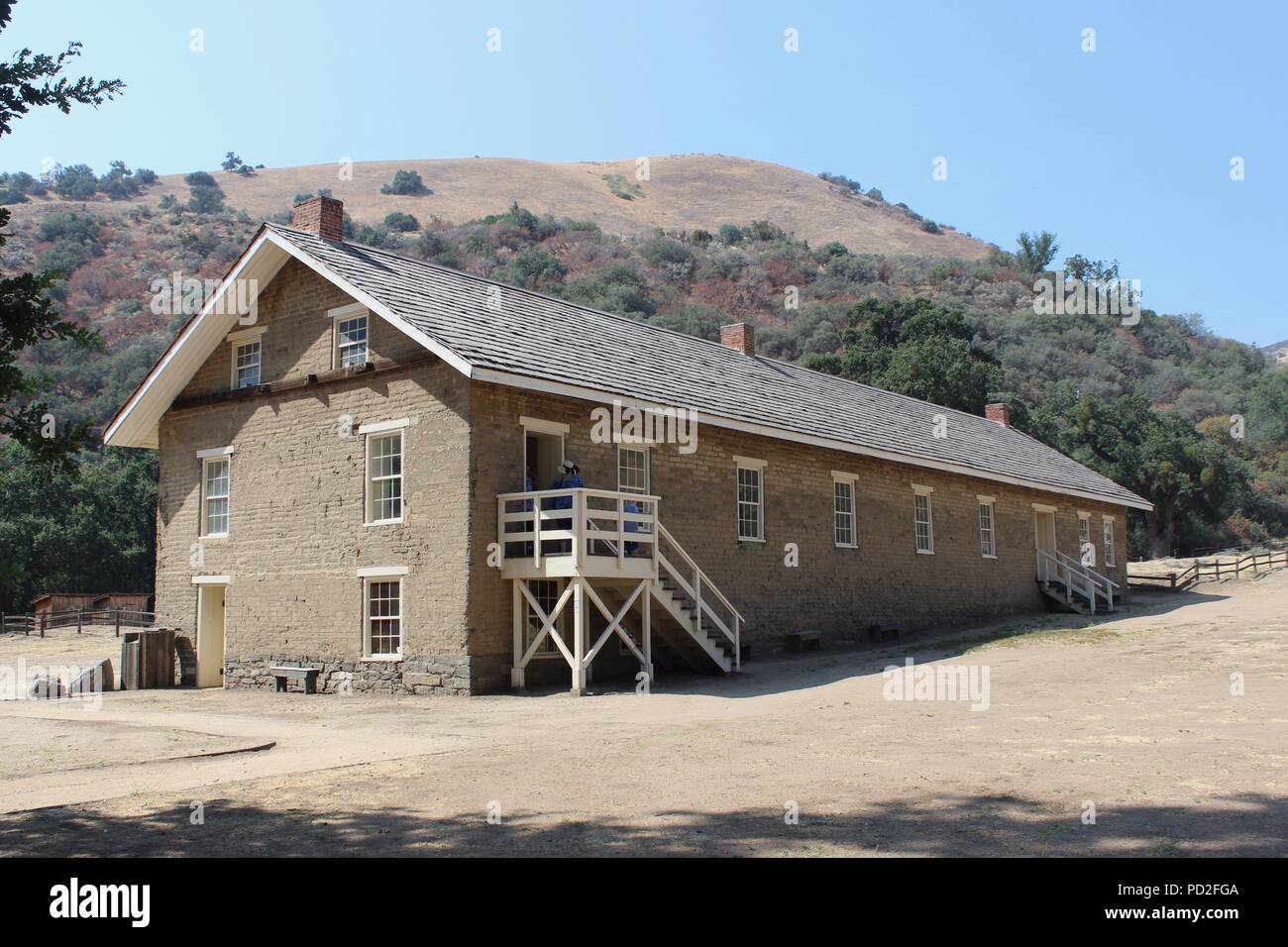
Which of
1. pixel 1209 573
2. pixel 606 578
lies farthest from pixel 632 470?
pixel 1209 573

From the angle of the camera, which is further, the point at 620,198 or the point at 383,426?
the point at 620,198

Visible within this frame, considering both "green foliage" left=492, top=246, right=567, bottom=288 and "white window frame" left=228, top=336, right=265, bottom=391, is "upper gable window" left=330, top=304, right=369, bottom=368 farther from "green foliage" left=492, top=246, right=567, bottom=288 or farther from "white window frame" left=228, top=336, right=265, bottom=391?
"green foliage" left=492, top=246, right=567, bottom=288

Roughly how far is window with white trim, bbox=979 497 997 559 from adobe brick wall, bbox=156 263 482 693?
17923 millimetres

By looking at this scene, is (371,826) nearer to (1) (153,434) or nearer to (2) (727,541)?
(2) (727,541)

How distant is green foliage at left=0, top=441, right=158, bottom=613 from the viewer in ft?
147

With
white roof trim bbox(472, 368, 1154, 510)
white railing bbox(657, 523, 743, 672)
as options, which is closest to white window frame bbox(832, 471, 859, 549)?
white roof trim bbox(472, 368, 1154, 510)

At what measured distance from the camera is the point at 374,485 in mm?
19578

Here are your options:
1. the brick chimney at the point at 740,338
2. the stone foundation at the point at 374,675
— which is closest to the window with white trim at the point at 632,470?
the stone foundation at the point at 374,675

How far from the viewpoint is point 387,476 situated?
19234 mm

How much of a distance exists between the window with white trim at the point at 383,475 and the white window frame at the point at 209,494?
169 inches

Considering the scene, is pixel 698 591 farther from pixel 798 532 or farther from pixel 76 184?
pixel 76 184

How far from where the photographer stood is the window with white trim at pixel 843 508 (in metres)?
25.5

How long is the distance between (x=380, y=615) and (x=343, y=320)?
5483 mm
